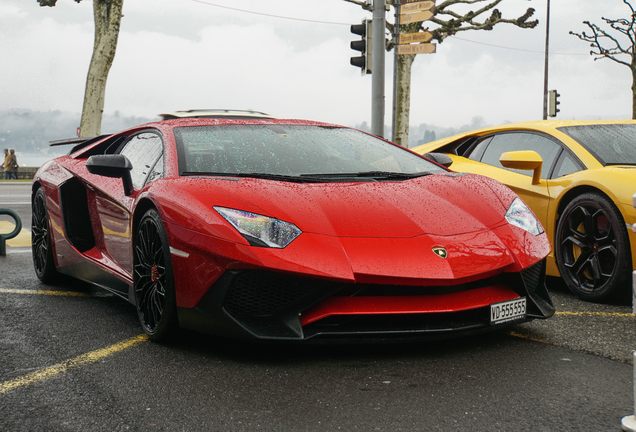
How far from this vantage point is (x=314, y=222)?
402cm

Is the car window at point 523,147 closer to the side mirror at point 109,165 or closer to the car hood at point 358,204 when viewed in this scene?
the car hood at point 358,204

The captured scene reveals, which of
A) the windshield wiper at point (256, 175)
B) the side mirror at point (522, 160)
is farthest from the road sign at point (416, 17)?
the windshield wiper at point (256, 175)

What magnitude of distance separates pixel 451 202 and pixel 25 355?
7.17 feet

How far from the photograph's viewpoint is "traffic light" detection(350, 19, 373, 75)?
1397cm

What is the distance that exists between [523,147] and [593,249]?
1.33 m

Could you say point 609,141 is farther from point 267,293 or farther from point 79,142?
point 79,142

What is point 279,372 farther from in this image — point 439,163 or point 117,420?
point 439,163

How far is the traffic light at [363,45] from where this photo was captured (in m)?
14.0

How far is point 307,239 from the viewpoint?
3932mm

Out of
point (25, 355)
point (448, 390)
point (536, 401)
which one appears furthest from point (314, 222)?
point (25, 355)

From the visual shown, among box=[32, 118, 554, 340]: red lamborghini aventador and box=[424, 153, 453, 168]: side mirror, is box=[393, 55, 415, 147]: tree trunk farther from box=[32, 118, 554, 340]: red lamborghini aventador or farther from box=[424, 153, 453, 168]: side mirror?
box=[32, 118, 554, 340]: red lamborghini aventador

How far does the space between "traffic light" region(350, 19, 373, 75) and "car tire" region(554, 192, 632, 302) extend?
Result: 8462mm

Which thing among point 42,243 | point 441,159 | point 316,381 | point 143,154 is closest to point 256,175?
point 143,154

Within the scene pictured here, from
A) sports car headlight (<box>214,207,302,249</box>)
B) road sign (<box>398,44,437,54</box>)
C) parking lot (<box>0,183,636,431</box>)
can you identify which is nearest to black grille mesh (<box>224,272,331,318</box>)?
sports car headlight (<box>214,207,302,249</box>)
